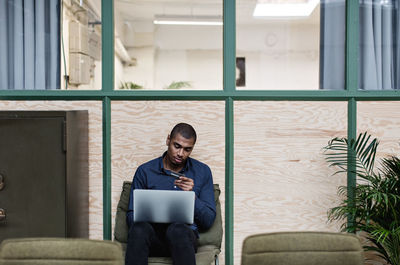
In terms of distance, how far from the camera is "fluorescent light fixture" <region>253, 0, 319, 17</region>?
3566 mm

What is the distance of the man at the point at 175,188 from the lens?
2473mm

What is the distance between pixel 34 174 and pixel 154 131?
0.95 metres

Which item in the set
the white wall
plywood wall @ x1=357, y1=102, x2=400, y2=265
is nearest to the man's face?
the white wall

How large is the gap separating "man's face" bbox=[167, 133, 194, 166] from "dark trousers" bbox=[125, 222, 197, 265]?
0.46m

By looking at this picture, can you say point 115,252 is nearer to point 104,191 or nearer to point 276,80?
point 104,191

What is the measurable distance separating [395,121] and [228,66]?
137cm

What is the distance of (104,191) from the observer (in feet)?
10.8

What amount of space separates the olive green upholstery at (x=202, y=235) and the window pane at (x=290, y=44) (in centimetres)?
103

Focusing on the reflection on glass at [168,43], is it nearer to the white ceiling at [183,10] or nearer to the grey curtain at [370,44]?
the white ceiling at [183,10]

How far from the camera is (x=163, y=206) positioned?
2631 millimetres

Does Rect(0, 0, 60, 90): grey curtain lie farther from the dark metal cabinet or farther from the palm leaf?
the palm leaf

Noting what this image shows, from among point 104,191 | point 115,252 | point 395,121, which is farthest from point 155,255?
point 395,121

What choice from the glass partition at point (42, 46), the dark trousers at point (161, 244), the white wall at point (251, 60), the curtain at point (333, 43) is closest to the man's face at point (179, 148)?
the dark trousers at point (161, 244)

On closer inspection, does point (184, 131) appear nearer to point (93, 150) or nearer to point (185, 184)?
point (185, 184)
